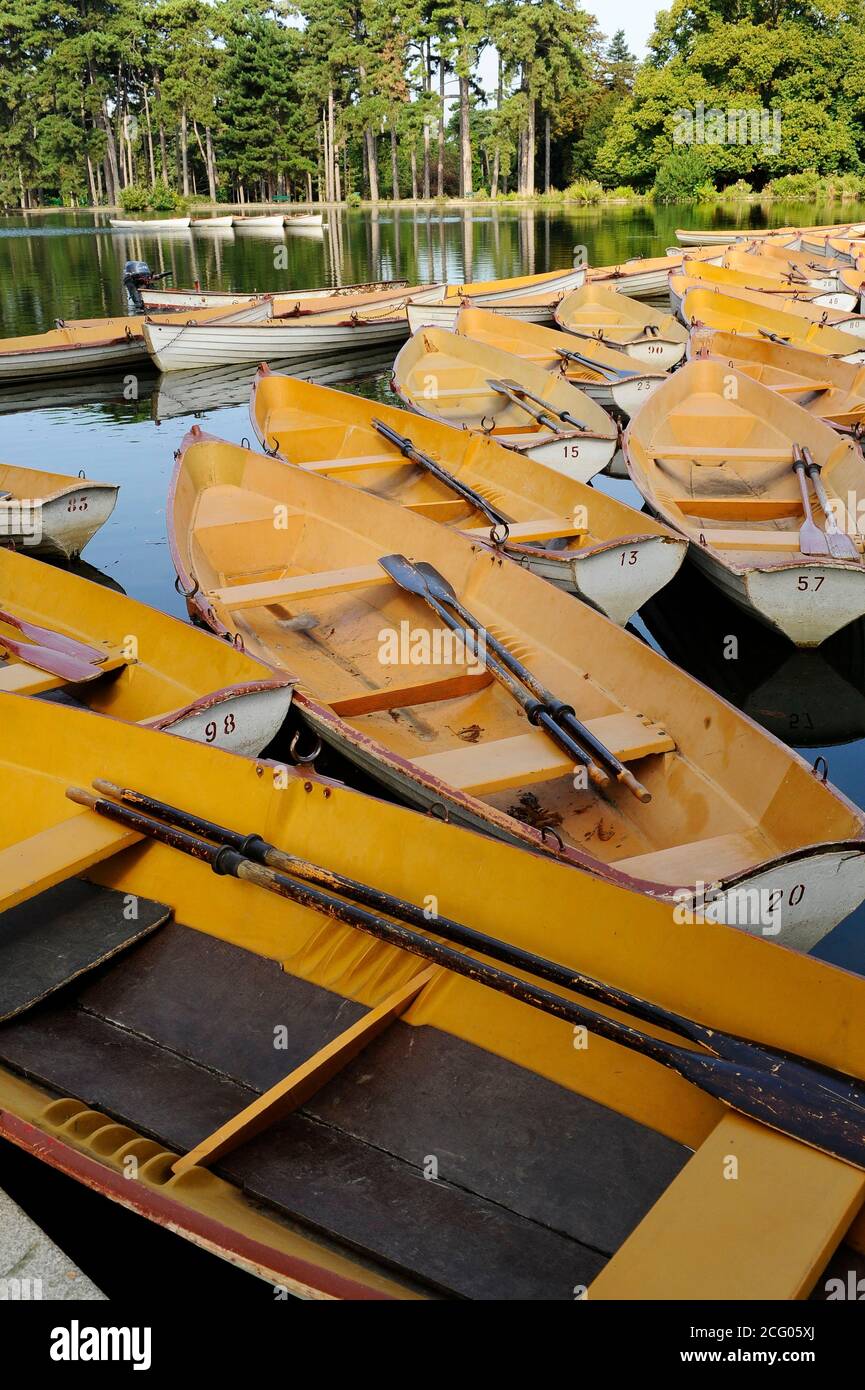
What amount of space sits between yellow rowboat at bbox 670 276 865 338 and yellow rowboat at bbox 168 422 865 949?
464 inches

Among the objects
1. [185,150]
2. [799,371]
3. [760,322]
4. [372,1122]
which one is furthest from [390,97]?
[372,1122]

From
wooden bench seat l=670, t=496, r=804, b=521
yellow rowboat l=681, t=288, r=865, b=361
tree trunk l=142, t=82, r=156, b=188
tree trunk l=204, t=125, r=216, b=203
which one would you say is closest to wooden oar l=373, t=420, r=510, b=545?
wooden bench seat l=670, t=496, r=804, b=521

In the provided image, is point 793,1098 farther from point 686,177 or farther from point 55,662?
point 686,177

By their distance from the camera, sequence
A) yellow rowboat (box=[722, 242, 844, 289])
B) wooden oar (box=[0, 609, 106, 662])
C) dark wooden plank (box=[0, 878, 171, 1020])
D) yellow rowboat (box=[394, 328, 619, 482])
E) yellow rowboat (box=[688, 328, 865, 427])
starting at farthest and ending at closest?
yellow rowboat (box=[722, 242, 844, 289]) → yellow rowboat (box=[688, 328, 865, 427]) → yellow rowboat (box=[394, 328, 619, 482]) → wooden oar (box=[0, 609, 106, 662]) → dark wooden plank (box=[0, 878, 171, 1020])

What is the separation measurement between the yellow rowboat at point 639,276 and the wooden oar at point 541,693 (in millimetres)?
19304

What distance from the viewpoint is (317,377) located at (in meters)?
19.2

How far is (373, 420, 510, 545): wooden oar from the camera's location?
27.8ft

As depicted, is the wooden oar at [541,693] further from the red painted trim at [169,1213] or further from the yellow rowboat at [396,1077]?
the red painted trim at [169,1213]

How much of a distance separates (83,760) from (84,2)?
86217 millimetres

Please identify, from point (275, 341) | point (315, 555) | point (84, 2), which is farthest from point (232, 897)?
point (84, 2)

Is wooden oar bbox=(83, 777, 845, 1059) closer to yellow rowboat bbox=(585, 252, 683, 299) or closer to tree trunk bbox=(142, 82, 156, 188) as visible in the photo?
yellow rowboat bbox=(585, 252, 683, 299)

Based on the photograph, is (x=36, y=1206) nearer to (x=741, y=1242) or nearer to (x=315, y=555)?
(x=741, y=1242)

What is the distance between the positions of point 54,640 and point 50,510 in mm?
3466

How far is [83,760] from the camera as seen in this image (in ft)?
14.7
